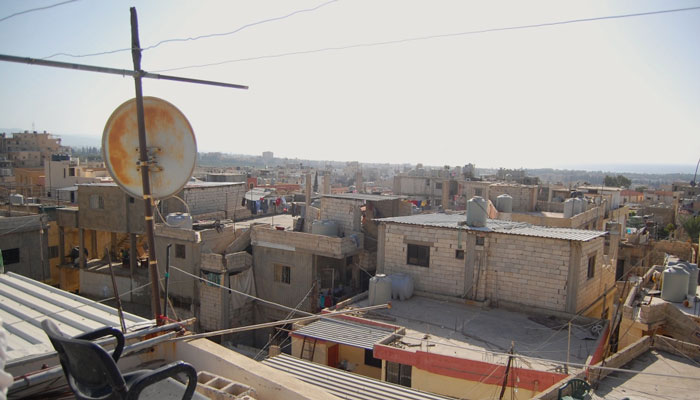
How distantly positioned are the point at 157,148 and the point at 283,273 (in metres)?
16.2

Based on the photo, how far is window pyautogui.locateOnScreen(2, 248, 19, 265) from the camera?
2350 centimetres

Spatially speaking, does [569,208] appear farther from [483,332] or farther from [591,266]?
[483,332]

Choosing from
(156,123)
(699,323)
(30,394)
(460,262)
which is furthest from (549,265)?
(30,394)

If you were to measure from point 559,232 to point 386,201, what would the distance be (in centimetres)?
902

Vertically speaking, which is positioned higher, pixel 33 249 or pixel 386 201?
pixel 386 201

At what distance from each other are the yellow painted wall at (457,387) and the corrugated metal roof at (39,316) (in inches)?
339

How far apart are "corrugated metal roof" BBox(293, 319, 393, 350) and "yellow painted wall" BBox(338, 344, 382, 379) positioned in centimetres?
78

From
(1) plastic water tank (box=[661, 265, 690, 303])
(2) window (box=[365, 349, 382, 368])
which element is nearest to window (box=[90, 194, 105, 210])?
(2) window (box=[365, 349, 382, 368])

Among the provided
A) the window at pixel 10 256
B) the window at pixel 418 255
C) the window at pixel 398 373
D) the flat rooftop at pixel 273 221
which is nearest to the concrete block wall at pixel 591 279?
the window at pixel 418 255

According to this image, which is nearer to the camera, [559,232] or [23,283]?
[23,283]

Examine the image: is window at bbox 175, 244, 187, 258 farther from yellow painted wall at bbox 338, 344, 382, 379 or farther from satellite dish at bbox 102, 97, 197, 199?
satellite dish at bbox 102, 97, 197, 199

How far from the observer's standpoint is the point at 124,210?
2519 cm

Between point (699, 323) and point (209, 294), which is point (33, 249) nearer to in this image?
point (209, 294)

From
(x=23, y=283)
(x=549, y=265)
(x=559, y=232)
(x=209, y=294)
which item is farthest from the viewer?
(x=209, y=294)
